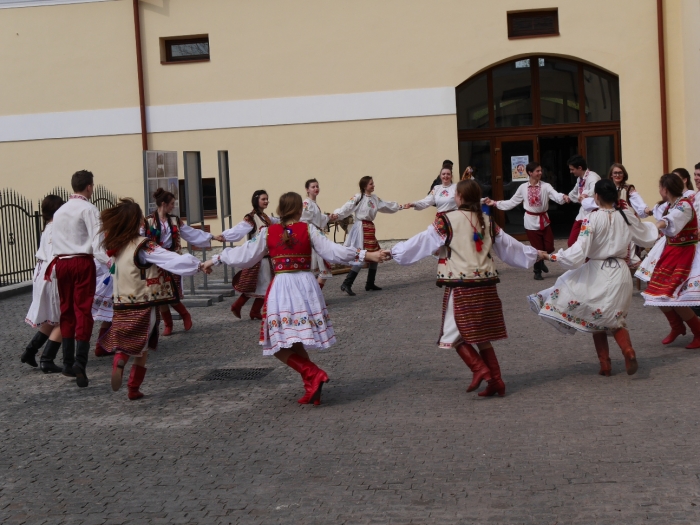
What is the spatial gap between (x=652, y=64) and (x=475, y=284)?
13261 millimetres

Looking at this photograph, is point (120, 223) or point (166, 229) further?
point (166, 229)

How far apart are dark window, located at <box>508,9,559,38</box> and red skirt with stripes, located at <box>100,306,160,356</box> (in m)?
13.4

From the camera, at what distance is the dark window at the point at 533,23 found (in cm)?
1892

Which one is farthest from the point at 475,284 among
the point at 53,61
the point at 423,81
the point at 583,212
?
the point at 53,61

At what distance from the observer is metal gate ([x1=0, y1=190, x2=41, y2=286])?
16.3 m

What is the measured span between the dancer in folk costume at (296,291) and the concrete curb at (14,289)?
30.0 feet

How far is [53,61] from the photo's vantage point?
2005cm

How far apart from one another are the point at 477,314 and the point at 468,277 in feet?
0.92

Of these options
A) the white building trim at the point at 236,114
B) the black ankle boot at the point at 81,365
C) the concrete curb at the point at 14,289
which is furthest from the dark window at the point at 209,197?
the black ankle boot at the point at 81,365

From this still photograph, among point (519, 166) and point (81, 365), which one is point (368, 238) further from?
point (519, 166)

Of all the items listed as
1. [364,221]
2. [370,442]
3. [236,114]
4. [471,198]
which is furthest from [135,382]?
[236,114]

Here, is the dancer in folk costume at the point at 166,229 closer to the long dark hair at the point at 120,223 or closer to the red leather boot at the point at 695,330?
the long dark hair at the point at 120,223

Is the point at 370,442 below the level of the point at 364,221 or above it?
below

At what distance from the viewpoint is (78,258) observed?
27.0ft
